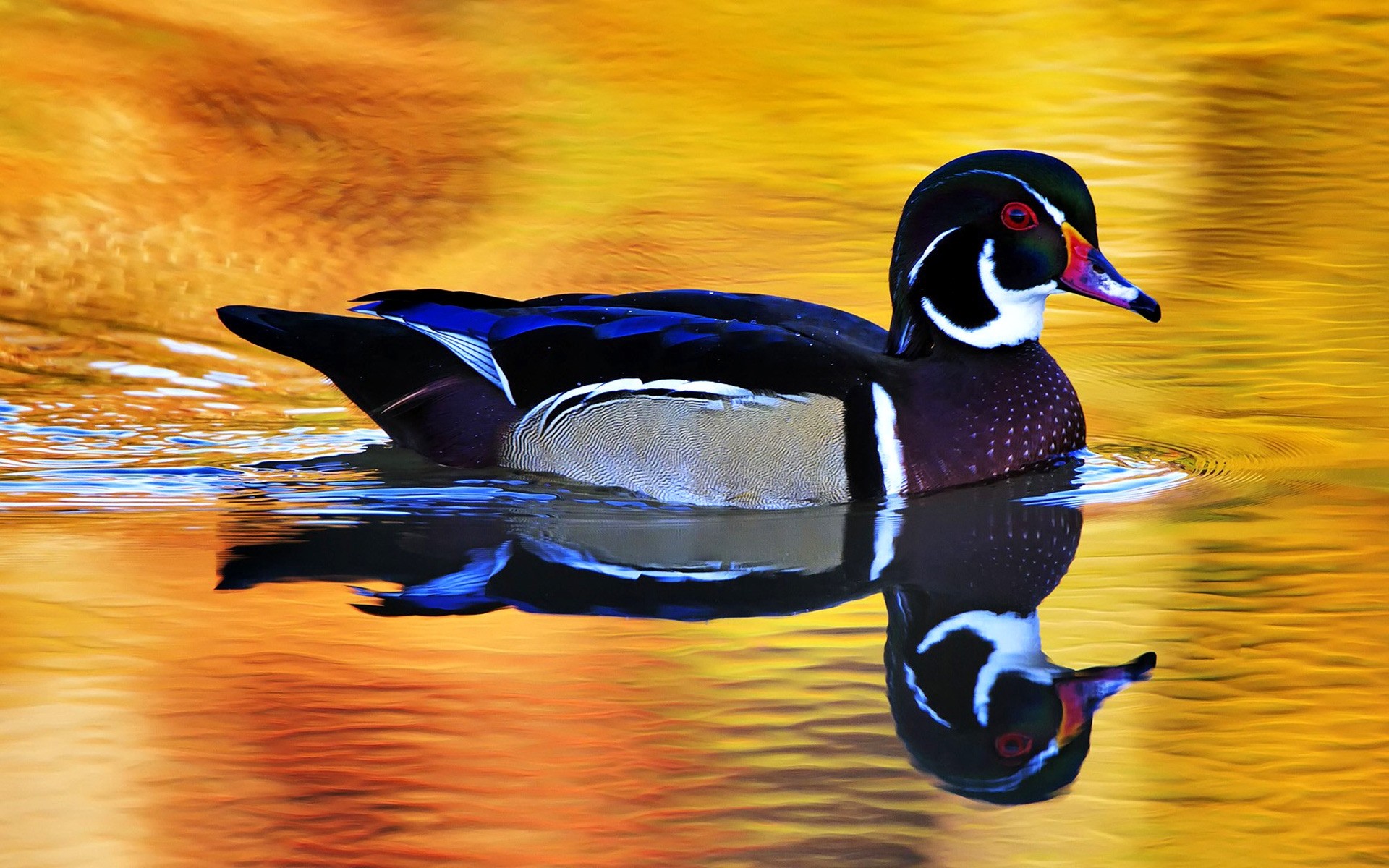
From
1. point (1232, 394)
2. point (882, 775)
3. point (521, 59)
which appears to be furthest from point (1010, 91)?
point (882, 775)

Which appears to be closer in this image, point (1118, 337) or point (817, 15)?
point (1118, 337)

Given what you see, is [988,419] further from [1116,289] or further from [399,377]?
[399,377]

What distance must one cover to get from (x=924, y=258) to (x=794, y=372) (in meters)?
0.65

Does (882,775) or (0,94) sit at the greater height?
(0,94)

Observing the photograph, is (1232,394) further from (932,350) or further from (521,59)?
(521,59)

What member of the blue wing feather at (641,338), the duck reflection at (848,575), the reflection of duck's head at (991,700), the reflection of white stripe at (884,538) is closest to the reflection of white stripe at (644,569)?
the duck reflection at (848,575)

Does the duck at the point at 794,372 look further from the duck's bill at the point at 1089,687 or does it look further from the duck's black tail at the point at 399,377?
the duck's bill at the point at 1089,687

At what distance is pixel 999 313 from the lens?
6.03 m

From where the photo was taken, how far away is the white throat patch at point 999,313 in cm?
600

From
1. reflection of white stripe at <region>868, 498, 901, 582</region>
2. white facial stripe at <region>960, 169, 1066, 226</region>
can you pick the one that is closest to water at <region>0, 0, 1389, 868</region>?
reflection of white stripe at <region>868, 498, 901, 582</region>

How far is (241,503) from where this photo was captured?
581 centimetres

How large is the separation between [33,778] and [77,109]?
7733mm

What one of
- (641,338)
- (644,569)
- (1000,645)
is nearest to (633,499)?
(641,338)

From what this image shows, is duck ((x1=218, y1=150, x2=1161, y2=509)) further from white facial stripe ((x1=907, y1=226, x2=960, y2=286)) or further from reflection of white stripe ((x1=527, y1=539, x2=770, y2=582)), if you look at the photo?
reflection of white stripe ((x1=527, y1=539, x2=770, y2=582))
